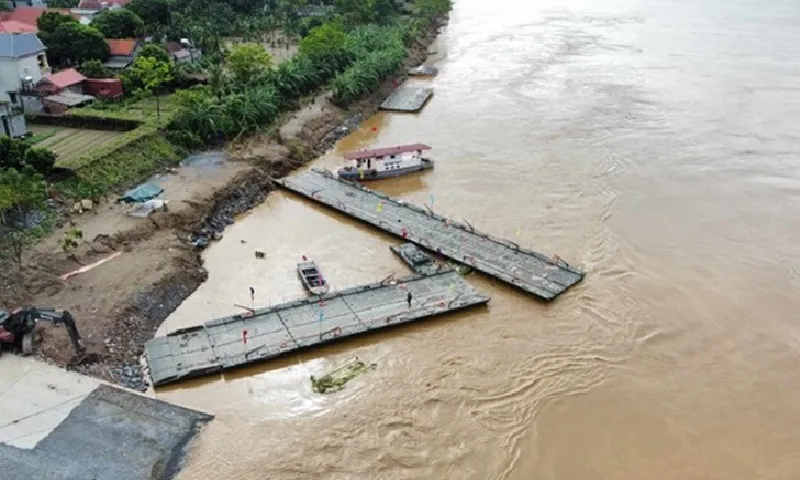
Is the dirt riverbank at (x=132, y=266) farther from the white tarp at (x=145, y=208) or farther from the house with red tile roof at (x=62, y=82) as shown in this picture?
the house with red tile roof at (x=62, y=82)

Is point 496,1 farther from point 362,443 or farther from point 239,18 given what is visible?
point 362,443

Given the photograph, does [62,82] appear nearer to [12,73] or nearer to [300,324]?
[12,73]

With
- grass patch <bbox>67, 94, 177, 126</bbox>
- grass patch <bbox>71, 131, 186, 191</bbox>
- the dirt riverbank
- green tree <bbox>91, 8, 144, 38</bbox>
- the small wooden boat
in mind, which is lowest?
the small wooden boat

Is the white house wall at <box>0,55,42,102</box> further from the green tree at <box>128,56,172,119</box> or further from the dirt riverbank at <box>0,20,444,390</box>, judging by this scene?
the dirt riverbank at <box>0,20,444,390</box>

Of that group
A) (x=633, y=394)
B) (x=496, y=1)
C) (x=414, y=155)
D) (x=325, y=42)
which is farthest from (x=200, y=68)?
(x=496, y=1)

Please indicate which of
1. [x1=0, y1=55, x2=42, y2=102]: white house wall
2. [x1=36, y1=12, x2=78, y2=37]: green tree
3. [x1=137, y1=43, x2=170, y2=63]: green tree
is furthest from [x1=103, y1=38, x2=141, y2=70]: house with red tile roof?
[x1=0, y1=55, x2=42, y2=102]: white house wall

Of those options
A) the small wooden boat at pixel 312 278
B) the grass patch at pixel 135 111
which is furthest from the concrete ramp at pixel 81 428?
the grass patch at pixel 135 111
